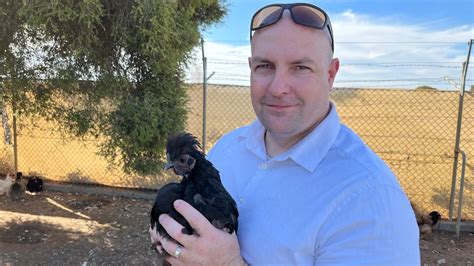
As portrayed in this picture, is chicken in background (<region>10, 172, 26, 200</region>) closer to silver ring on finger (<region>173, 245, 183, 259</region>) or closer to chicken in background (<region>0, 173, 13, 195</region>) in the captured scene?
chicken in background (<region>0, 173, 13, 195</region>)

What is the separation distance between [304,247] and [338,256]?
4.7 inches

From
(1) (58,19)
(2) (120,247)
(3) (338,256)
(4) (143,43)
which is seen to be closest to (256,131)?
(3) (338,256)

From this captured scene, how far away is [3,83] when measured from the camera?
18.6 feet

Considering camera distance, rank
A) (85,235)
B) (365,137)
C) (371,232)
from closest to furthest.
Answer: (371,232) < (85,235) < (365,137)

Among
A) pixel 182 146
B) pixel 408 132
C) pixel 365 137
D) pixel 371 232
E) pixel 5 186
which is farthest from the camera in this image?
pixel 365 137

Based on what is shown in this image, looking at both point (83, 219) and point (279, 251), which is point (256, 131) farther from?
point (83, 219)

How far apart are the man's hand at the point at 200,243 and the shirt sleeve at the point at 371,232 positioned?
320 millimetres

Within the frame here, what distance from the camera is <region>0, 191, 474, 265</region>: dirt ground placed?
5.51 meters

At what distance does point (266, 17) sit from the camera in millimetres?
1601

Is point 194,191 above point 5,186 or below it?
above

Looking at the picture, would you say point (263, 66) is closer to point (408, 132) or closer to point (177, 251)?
point (177, 251)

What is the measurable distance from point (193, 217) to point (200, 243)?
0.10 meters

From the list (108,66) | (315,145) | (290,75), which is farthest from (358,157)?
(108,66)

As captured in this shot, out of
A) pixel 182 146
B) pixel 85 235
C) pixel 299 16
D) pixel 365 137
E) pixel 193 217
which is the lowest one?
pixel 85 235
